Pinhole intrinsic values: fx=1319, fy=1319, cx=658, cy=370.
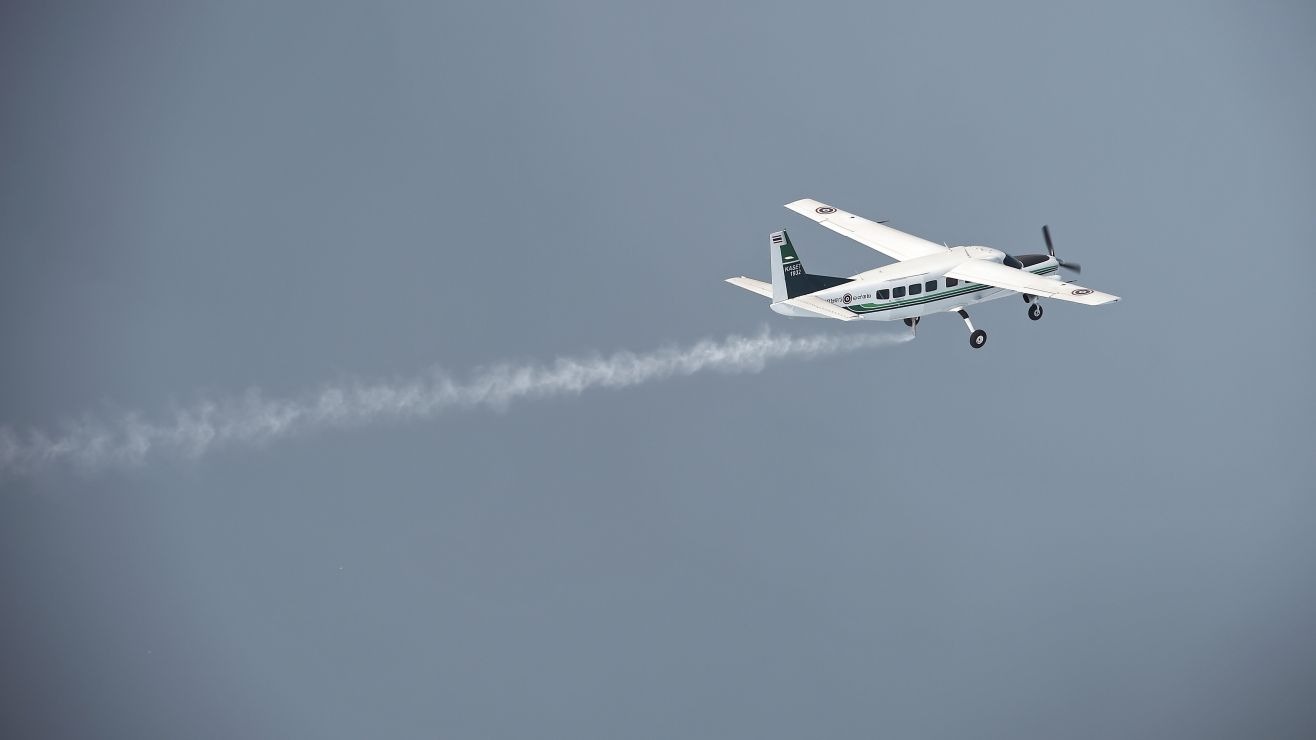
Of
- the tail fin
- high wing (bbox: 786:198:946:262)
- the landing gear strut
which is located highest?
high wing (bbox: 786:198:946:262)

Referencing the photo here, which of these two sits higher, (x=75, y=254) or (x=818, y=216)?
(x=75, y=254)

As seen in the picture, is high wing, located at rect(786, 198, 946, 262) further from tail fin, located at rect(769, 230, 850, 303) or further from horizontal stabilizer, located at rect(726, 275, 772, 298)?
horizontal stabilizer, located at rect(726, 275, 772, 298)

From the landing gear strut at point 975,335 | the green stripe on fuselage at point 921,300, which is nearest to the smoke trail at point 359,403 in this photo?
the landing gear strut at point 975,335

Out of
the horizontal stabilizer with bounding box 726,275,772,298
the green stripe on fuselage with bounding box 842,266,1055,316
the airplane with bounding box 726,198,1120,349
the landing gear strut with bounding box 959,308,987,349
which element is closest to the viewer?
the airplane with bounding box 726,198,1120,349

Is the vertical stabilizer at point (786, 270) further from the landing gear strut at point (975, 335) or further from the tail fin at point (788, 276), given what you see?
the landing gear strut at point (975, 335)

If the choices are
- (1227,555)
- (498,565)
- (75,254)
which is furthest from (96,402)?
(1227,555)

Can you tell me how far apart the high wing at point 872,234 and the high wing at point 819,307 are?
746cm

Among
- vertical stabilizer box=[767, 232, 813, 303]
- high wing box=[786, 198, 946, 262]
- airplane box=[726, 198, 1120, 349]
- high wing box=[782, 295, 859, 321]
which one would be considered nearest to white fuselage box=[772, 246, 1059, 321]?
airplane box=[726, 198, 1120, 349]

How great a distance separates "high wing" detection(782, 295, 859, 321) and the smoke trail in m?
15.1

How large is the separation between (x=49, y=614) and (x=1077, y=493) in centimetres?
11110

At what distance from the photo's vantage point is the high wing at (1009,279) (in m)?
65.2

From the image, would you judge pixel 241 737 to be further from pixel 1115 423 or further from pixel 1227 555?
pixel 1227 555

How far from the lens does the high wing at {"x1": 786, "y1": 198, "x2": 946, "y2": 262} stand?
240 feet

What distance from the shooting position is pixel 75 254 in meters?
153
